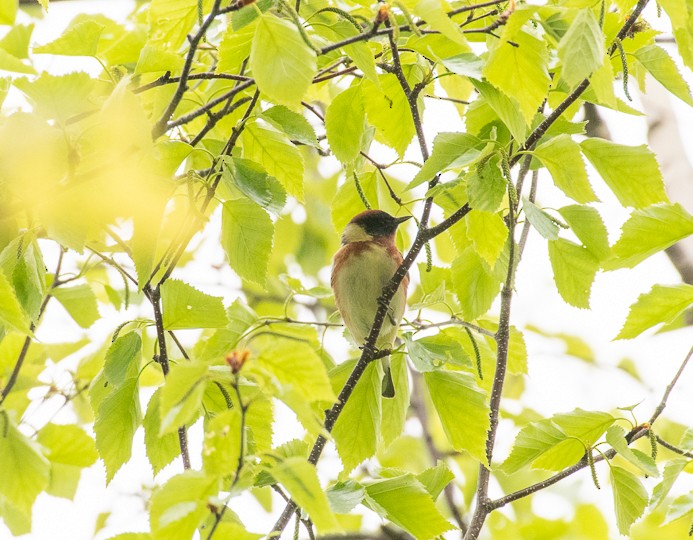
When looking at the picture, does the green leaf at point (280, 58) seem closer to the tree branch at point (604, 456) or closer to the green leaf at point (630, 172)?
the green leaf at point (630, 172)

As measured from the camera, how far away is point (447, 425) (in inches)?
79.1

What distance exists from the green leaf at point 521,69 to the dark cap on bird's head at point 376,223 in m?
2.08

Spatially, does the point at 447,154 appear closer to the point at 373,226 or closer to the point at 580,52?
the point at 580,52

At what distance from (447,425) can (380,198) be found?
67 centimetres

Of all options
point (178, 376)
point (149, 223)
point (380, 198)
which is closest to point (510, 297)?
point (380, 198)

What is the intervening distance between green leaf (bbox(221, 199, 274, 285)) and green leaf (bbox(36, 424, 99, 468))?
2.92ft

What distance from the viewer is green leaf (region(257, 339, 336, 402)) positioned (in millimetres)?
1269

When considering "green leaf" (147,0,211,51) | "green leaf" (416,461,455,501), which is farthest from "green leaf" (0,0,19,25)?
"green leaf" (416,461,455,501)

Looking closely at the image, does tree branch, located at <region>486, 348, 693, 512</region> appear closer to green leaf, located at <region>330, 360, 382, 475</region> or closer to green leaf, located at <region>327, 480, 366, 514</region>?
green leaf, located at <region>330, 360, 382, 475</region>

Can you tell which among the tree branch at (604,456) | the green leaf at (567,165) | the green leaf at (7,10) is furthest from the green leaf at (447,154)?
the green leaf at (7,10)

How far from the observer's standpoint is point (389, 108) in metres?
2.02

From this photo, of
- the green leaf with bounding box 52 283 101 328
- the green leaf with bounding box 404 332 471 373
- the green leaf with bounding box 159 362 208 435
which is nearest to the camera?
the green leaf with bounding box 159 362 208 435

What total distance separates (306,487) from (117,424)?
76cm

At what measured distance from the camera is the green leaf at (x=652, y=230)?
1.93 metres
